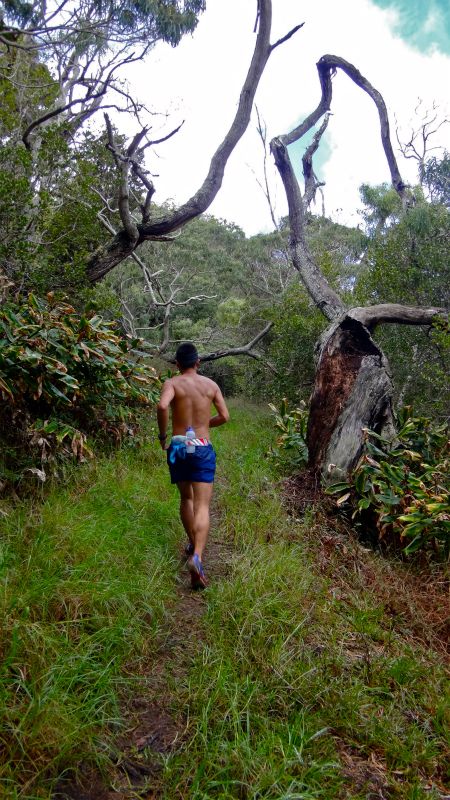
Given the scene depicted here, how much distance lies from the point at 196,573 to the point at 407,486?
2.13 meters

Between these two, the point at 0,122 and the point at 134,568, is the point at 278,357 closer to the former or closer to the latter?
the point at 0,122

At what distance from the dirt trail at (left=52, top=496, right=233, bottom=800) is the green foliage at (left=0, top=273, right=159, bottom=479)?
2033mm

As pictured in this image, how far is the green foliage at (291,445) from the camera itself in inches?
229

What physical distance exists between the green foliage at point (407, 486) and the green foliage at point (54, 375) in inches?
105

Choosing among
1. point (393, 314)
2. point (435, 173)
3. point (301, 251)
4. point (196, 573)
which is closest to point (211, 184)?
point (301, 251)

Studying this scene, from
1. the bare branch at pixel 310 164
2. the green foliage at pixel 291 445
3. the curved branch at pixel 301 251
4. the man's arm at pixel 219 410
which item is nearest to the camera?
the man's arm at pixel 219 410

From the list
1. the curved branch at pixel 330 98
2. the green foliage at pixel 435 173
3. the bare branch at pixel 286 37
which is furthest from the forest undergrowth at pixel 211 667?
the green foliage at pixel 435 173

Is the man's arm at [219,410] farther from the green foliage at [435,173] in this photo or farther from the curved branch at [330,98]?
the green foliage at [435,173]

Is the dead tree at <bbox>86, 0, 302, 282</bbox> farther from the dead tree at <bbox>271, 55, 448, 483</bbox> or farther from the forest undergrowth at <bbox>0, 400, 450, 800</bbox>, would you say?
the forest undergrowth at <bbox>0, 400, 450, 800</bbox>

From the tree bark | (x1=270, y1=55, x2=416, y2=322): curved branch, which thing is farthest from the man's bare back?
(x1=270, y1=55, x2=416, y2=322): curved branch

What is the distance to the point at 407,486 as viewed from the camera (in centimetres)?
427

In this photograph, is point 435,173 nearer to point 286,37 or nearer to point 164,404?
point 286,37

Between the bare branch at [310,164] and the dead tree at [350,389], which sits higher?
the bare branch at [310,164]

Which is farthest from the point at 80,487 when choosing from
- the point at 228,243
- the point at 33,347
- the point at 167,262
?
the point at 228,243
